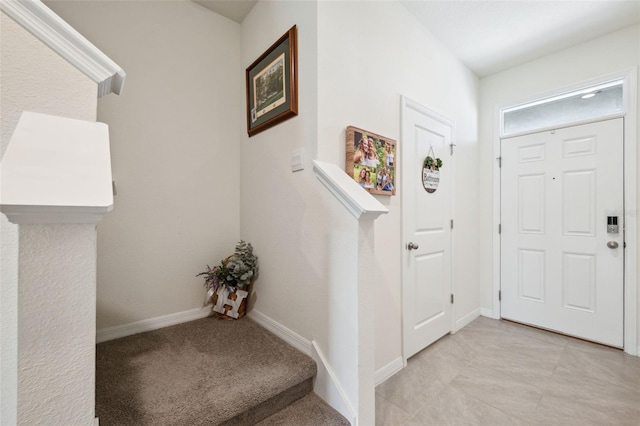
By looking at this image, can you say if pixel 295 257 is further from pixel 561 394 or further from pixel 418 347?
pixel 561 394

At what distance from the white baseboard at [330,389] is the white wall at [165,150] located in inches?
46.6

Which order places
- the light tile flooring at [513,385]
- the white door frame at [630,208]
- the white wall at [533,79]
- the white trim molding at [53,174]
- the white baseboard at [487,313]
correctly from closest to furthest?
the white trim molding at [53,174] → the light tile flooring at [513,385] → the white door frame at [630,208] → the white wall at [533,79] → the white baseboard at [487,313]

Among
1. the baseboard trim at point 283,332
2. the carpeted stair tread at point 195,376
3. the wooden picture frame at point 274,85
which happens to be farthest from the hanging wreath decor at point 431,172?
the carpeted stair tread at point 195,376

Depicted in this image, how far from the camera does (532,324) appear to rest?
2758mm

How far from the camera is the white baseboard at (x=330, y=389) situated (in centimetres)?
131

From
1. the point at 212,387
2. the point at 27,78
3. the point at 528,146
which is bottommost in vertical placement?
the point at 212,387

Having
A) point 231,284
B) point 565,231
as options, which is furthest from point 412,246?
point 565,231

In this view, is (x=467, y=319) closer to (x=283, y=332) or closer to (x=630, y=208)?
(x=630, y=208)

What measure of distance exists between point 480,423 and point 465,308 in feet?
4.94

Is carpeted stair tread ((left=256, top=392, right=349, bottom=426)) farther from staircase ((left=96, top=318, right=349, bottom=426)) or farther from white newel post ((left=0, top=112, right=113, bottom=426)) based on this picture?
white newel post ((left=0, top=112, right=113, bottom=426))

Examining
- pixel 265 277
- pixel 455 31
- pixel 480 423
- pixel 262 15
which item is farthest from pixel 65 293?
pixel 455 31

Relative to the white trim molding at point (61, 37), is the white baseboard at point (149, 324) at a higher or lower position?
lower

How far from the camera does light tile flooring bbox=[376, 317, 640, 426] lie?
1525 millimetres

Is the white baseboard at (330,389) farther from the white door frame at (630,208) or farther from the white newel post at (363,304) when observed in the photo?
the white door frame at (630,208)
